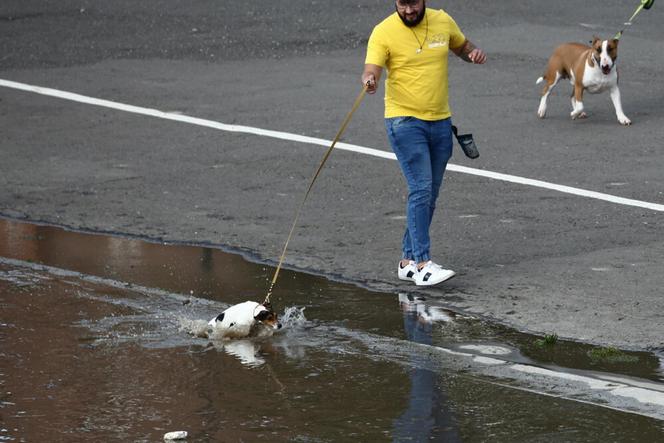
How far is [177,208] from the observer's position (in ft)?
37.6

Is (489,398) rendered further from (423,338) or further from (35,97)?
(35,97)

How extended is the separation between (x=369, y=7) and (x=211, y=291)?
1092cm

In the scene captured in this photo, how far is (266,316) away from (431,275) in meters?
1.54

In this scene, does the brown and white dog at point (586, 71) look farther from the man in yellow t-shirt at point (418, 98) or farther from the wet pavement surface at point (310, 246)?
the man in yellow t-shirt at point (418, 98)

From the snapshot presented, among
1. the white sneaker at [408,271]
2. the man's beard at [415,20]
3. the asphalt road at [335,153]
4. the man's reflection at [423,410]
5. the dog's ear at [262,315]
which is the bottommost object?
the man's reflection at [423,410]

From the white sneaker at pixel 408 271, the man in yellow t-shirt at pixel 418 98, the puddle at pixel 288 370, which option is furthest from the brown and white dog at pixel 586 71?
the puddle at pixel 288 370

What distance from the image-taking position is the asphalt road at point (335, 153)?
948cm

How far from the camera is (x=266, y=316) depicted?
8031 millimetres

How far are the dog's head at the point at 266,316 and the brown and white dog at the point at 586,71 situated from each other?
250 inches

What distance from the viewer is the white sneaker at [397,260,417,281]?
9.30 metres

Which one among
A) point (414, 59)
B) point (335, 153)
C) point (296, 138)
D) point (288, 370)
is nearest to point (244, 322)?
point (288, 370)

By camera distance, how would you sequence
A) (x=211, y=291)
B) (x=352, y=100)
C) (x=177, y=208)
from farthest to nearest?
(x=352, y=100) < (x=177, y=208) < (x=211, y=291)

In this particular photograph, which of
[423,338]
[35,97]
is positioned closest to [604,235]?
[423,338]

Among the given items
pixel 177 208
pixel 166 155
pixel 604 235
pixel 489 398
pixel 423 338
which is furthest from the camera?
pixel 166 155
